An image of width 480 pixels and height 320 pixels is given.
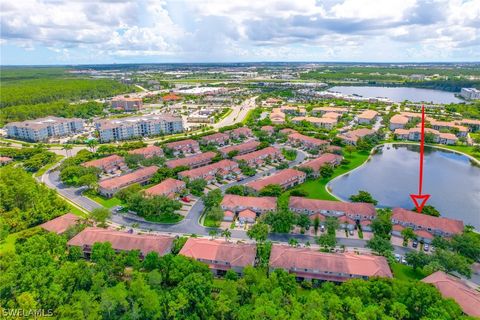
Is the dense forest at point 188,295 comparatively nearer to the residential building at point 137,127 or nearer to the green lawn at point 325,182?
the green lawn at point 325,182

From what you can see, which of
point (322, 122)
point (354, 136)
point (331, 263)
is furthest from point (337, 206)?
point (322, 122)

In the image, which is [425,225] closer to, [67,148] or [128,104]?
[67,148]

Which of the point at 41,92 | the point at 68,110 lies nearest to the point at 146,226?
the point at 68,110

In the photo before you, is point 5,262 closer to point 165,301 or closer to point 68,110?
point 165,301

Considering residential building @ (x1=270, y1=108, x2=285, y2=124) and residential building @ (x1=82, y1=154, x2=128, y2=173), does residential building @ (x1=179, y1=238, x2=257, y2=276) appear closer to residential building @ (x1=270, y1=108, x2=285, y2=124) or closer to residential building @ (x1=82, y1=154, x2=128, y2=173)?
residential building @ (x1=82, y1=154, x2=128, y2=173)

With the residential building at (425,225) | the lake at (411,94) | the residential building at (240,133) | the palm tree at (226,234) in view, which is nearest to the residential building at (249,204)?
the palm tree at (226,234)

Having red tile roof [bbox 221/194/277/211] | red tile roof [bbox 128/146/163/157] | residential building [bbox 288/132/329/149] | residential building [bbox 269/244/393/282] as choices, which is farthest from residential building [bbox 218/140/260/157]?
residential building [bbox 269/244/393/282]
